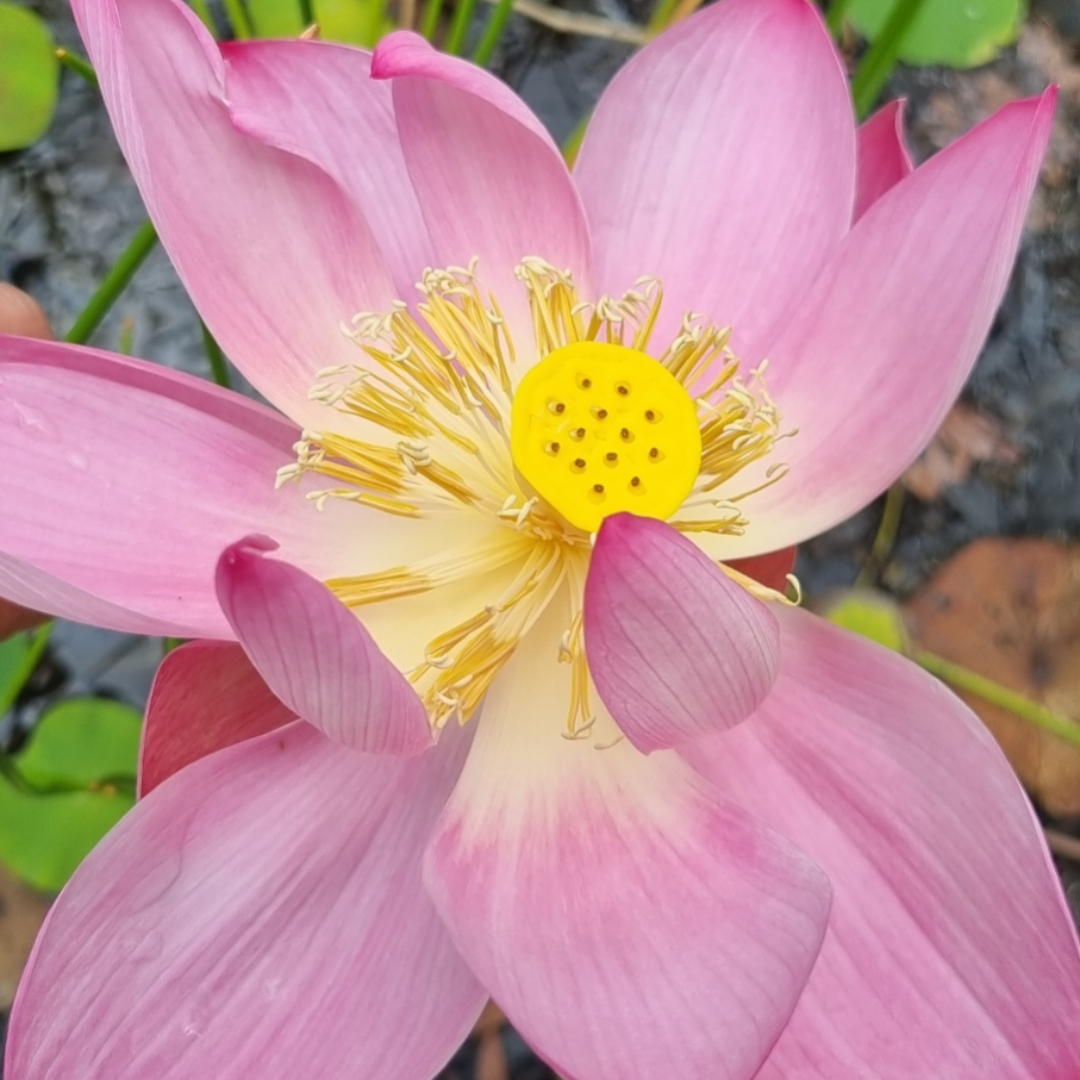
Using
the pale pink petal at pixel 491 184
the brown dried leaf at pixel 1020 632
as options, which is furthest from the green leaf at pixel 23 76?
the brown dried leaf at pixel 1020 632

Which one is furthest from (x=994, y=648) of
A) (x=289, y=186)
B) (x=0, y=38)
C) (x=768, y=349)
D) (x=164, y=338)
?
(x=0, y=38)

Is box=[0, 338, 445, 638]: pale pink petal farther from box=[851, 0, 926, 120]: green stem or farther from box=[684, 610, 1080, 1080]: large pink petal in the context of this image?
box=[851, 0, 926, 120]: green stem

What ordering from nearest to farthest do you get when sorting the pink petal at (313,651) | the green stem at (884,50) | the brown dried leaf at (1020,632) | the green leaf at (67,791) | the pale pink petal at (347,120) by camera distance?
the pink petal at (313,651)
the pale pink petal at (347,120)
the green stem at (884,50)
the green leaf at (67,791)
the brown dried leaf at (1020,632)

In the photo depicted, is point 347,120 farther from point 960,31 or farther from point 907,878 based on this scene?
point 960,31

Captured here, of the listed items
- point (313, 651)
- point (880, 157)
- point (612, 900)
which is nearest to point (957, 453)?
point (880, 157)

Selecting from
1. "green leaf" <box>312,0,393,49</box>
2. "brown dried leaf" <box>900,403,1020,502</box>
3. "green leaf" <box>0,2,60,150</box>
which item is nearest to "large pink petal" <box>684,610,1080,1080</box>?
"brown dried leaf" <box>900,403,1020,502</box>

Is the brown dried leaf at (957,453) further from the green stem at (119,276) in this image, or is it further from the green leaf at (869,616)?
the green stem at (119,276)
